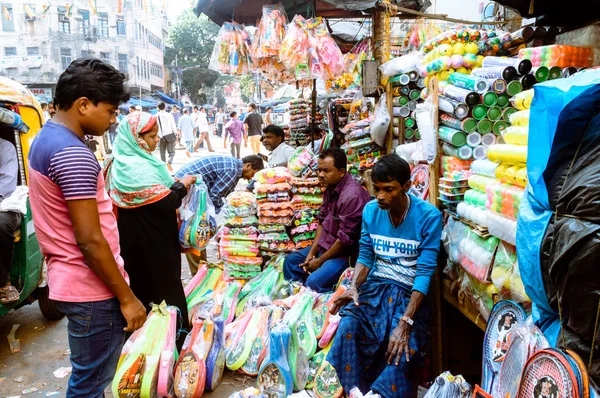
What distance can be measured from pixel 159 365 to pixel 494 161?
236cm

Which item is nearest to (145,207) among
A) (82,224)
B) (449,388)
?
(82,224)

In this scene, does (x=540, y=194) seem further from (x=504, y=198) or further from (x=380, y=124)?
(x=380, y=124)

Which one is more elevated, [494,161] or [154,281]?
[494,161]

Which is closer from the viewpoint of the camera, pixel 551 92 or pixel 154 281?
pixel 551 92

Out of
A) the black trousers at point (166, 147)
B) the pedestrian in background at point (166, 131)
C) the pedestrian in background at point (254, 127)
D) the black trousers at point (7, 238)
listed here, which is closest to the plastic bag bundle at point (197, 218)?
the black trousers at point (7, 238)

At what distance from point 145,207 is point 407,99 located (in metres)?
2.48

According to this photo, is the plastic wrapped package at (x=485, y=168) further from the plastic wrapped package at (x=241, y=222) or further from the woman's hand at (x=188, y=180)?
the plastic wrapped package at (x=241, y=222)

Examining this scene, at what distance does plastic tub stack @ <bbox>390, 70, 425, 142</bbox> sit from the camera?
4.18m

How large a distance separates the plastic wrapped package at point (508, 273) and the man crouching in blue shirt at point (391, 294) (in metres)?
0.47

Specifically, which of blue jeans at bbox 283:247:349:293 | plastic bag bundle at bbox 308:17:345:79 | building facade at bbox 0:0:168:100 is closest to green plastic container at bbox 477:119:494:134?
blue jeans at bbox 283:247:349:293

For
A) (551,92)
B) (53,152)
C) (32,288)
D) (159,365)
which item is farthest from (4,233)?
(551,92)

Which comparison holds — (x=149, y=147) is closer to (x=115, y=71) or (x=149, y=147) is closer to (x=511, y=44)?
(x=115, y=71)

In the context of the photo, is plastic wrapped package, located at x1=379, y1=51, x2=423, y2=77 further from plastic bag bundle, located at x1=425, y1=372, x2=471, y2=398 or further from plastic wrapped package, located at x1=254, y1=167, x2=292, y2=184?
plastic bag bundle, located at x1=425, y1=372, x2=471, y2=398

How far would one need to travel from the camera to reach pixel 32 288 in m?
4.14
